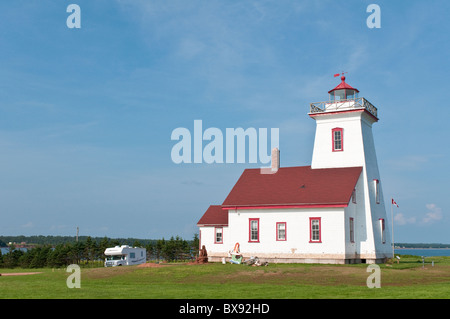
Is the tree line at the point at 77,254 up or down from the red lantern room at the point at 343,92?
down

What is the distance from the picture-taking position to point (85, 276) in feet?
99.6

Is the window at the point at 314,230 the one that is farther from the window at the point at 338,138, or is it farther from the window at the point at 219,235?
the window at the point at 219,235

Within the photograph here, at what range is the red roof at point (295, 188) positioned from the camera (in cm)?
3978

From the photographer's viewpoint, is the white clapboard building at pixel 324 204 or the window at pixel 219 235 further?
the window at pixel 219 235

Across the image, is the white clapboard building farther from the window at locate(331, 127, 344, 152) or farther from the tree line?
the tree line

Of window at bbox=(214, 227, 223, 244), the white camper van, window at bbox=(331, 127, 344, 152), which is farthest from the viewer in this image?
the white camper van

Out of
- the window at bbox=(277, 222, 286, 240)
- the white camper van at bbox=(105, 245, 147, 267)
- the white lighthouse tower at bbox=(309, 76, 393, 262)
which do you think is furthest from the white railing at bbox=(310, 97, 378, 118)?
the white camper van at bbox=(105, 245, 147, 267)

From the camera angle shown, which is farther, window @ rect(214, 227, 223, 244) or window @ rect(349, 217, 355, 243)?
window @ rect(214, 227, 223, 244)

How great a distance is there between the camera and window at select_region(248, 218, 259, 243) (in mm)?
41906

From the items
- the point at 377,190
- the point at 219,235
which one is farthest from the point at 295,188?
the point at 219,235

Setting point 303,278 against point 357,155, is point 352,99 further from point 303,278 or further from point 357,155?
point 303,278

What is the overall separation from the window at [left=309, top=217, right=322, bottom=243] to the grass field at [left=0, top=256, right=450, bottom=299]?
814cm

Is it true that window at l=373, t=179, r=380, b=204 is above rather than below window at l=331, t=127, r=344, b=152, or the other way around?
below

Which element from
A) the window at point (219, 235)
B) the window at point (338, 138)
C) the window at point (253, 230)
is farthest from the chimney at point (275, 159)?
the window at point (219, 235)
